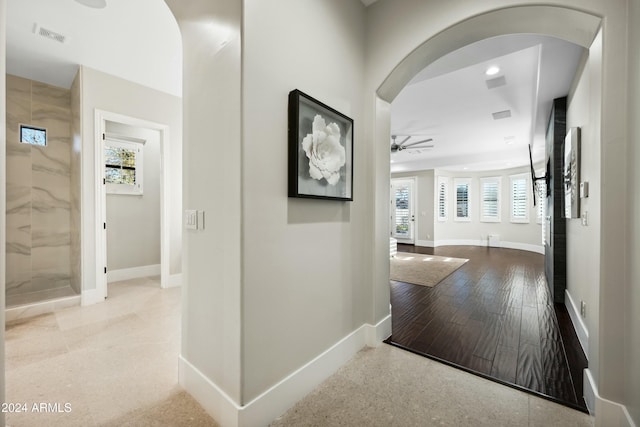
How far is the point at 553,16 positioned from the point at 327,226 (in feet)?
5.89

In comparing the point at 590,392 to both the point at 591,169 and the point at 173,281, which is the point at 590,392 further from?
the point at 173,281

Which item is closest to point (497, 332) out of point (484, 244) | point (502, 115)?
point (502, 115)

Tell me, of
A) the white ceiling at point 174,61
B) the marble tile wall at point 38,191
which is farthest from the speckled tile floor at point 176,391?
the white ceiling at point 174,61

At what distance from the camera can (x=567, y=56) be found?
242 centimetres

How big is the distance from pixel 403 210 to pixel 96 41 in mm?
8889

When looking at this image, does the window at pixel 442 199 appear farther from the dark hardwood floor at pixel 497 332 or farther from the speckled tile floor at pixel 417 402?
the speckled tile floor at pixel 417 402

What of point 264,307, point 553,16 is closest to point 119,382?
point 264,307

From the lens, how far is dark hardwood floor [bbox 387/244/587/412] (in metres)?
1.83

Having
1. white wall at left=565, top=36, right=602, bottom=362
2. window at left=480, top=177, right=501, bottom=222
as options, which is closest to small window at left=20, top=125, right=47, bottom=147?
white wall at left=565, top=36, right=602, bottom=362

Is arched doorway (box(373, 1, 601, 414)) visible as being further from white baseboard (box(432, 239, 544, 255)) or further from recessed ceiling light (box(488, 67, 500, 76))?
white baseboard (box(432, 239, 544, 255))

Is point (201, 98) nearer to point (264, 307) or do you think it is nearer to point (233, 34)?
point (233, 34)

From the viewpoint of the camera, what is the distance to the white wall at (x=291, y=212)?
4.48 ft

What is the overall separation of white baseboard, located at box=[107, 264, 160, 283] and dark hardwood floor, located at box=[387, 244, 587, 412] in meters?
4.04

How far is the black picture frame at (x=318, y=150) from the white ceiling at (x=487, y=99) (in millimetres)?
1603
